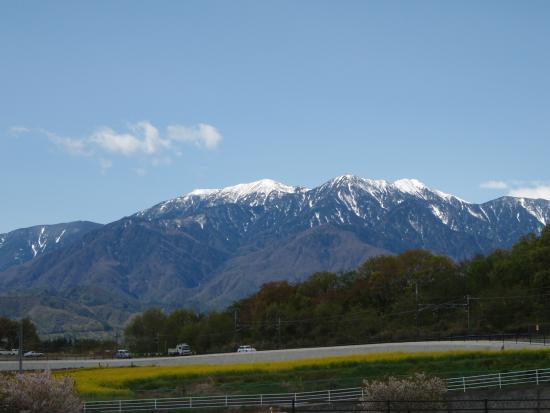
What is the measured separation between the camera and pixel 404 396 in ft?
140

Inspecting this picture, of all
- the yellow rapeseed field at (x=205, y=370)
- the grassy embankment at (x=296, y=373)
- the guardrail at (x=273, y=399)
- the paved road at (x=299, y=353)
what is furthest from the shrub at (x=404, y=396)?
the paved road at (x=299, y=353)

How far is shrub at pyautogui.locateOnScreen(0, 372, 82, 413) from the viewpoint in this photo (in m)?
43.8

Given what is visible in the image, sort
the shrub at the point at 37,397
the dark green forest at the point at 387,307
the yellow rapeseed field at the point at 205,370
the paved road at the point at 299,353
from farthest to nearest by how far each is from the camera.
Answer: the dark green forest at the point at 387,307
the paved road at the point at 299,353
the yellow rapeseed field at the point at 205,370
the shrub at the point at 37,397

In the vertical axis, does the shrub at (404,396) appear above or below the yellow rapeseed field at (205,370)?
below

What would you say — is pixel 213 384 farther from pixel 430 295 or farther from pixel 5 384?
pixel 430 295

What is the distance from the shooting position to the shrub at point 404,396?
4197cm

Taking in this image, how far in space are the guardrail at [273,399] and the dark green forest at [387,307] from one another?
54348mm

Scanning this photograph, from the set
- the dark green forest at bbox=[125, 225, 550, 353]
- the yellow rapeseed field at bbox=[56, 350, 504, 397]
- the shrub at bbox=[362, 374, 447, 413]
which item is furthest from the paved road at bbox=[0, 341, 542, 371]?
the shrub at bbox=[362, 374, 447, 413]

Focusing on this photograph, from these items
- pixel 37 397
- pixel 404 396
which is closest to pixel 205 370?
pixel 37 397

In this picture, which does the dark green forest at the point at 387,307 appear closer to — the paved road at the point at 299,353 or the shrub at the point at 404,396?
the paved road at the point at 299,353

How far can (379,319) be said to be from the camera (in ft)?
448

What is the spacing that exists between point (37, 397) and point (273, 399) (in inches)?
643

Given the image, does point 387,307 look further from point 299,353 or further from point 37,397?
point 37,397

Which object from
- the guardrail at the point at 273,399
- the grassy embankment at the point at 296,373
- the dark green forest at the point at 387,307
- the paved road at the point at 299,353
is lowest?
the guardrail at the point at 273,399
